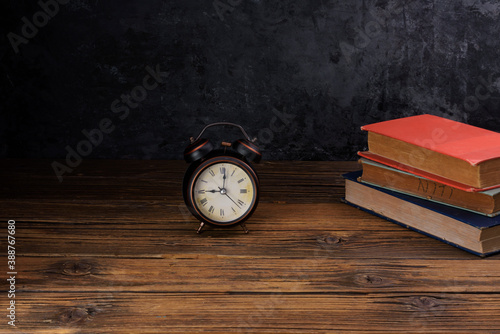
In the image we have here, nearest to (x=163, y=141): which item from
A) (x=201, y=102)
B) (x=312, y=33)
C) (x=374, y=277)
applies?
(x=201, y=102)

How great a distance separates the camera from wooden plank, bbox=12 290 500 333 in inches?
49.3

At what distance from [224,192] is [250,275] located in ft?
1.12

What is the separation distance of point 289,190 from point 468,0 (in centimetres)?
124

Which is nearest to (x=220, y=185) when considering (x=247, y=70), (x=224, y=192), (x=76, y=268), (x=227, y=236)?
(x=224, y=192)

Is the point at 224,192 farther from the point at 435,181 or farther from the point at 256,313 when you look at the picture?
the point at 435,181

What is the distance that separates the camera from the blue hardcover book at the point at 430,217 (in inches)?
63.6

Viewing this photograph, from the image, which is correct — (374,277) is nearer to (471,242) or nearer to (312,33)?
(471,242)

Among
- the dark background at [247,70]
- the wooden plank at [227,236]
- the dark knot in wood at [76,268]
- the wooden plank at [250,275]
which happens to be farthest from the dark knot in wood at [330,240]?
the dark background at [247,70]

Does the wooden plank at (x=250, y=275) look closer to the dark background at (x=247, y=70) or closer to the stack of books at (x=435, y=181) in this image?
the stack of books at (x=435, y=181)

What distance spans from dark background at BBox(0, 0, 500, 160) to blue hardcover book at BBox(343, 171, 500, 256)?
2.31ft

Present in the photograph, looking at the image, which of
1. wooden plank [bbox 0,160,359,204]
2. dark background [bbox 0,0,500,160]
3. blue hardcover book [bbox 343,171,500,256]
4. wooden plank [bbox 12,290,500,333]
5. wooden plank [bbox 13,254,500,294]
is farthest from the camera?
dark background [bbox 0,0,500,160]

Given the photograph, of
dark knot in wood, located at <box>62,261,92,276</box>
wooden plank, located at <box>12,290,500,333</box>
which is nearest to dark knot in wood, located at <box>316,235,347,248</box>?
wooden plank, located at <box>12,290,500,333</box>

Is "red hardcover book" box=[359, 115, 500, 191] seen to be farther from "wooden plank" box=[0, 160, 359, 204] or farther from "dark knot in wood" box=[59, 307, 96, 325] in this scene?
"dark knot in wood" box=[59, 307, 96, 325]

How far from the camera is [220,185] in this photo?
1753mm
